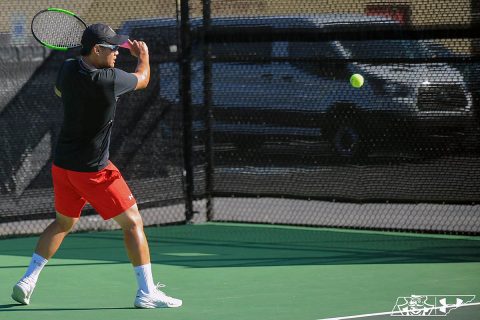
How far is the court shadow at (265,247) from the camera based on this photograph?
27.9 ft

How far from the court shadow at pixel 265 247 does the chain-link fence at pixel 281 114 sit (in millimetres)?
354

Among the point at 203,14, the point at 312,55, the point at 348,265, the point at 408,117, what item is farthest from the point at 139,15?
the point at 348,265

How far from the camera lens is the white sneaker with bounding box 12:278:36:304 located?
6.62 metres

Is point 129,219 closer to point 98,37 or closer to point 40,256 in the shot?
point 40,256

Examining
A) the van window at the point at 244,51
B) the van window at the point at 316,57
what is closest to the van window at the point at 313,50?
the van window at the point at 316,57

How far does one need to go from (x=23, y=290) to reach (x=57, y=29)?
7.21 feet

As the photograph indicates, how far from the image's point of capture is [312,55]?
32.9ft

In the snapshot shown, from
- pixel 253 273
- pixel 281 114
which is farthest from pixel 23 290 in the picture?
pixel 281 114

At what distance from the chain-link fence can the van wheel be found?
0.01 metres

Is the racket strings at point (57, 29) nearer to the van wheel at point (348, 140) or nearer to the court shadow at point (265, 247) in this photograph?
the court shadow at point (265, 247)

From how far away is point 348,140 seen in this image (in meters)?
10.0

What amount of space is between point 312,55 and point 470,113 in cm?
158

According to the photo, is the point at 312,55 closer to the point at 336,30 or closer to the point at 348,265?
the point at 336,30

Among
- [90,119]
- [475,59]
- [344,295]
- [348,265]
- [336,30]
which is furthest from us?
[336,30]
